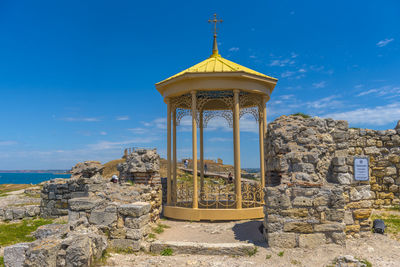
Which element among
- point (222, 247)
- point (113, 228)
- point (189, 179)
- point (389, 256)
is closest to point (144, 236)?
point (113, 228)

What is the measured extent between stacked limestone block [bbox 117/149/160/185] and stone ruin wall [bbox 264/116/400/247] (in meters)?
4.37

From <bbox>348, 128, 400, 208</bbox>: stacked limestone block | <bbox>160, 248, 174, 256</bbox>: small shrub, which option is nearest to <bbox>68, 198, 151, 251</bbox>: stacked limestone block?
<bbox>160, 248, 174, 256</bbox>: small shrub

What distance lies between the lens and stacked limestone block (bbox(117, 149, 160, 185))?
10297mm

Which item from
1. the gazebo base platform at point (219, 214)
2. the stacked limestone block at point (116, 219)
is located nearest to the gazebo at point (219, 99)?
the gazebo base platform at point (219, 214)

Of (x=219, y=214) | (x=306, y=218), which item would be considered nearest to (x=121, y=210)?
(x=306, y=218)

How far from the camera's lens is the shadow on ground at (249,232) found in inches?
266

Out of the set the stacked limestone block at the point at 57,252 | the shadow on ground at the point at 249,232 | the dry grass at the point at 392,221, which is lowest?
the shadow on ground at the point at 249,232

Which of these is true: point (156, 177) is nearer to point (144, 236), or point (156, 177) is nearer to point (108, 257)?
point (144, 236)

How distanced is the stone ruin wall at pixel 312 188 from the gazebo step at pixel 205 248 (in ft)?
1.80

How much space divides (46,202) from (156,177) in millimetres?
4366

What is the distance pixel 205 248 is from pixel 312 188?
8.49 ft

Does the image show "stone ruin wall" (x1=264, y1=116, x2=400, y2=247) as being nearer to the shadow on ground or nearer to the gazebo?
the shadow on ground

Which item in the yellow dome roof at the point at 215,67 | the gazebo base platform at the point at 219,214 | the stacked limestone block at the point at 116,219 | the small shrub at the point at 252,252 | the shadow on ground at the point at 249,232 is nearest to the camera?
the small shrub at the point at 252,252

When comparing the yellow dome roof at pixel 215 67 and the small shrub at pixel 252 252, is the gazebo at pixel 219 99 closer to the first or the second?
the yellow dome roof at pixel 215 67
